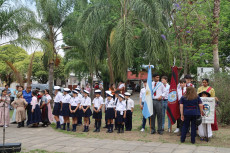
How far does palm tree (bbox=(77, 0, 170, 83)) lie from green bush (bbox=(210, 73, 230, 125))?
163 inches

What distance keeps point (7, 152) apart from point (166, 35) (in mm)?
11622

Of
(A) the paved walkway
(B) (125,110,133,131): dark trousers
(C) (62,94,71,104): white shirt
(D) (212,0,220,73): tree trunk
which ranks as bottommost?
(A) the paved walkway

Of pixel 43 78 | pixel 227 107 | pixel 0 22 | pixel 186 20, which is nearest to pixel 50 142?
pixel 227 107

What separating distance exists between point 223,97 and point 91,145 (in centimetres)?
564

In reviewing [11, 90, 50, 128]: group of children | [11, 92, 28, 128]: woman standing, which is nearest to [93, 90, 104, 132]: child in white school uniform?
[11, 90, 50, 128]: group of children

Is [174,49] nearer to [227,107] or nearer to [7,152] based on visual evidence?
[227,107]

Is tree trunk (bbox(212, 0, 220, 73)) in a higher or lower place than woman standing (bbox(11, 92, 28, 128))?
higher

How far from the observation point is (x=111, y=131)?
9.50 metres

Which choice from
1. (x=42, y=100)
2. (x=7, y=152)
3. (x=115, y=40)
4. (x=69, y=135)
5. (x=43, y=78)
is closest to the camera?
(x=7, y=152)

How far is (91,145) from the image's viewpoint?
7410 mm

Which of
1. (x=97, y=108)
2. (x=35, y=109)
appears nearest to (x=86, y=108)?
(x=97, y=108)

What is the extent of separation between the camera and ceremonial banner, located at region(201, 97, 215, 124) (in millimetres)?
7922

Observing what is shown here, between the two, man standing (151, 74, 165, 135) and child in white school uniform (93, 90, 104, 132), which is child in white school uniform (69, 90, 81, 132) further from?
man standing (151, 74, 165, 135)

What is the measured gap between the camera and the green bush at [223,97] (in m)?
10.1
